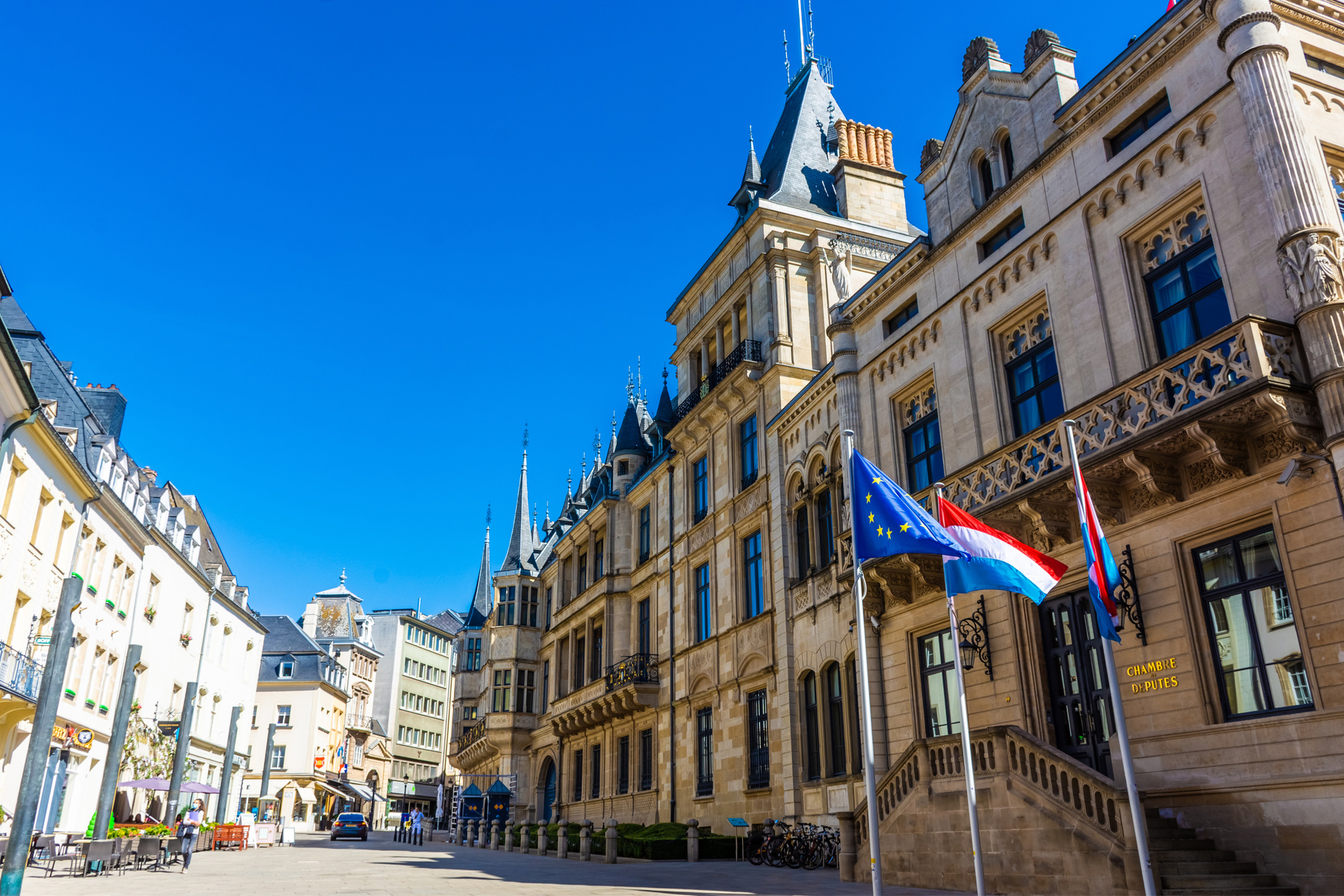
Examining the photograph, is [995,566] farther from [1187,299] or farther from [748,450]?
[748,450]

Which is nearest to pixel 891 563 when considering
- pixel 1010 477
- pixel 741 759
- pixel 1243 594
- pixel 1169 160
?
pixel 1010 477

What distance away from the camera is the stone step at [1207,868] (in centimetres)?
1152

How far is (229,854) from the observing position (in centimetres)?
3025

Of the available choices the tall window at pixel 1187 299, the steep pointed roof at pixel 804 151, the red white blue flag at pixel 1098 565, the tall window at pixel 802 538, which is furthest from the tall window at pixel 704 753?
the red white blue flag at pixel 1098 565

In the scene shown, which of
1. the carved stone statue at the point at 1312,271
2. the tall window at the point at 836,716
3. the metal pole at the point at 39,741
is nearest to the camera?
the carved stone statue at the point at 1312,271

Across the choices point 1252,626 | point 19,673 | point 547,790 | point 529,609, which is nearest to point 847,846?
point 1252,626

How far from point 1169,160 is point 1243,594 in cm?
662

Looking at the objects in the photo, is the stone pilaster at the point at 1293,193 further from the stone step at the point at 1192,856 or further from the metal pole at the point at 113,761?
the metal pole at the point at 113,761

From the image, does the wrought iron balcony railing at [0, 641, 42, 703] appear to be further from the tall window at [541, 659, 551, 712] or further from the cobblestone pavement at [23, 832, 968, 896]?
the tall window at [541, 659, 551, 712]

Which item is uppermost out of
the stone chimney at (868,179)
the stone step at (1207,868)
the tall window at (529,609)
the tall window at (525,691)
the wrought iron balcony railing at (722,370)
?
the stone chimney at (868,179)

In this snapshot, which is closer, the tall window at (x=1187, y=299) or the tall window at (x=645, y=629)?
the tall window at (x=1187, y=299)

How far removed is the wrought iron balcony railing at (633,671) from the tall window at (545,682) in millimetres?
11680

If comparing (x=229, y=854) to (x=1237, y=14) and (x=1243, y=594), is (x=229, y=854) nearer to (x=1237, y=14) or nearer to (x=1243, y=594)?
(x=1243, y=594)

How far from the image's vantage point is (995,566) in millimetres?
11625
